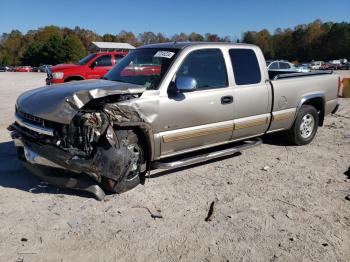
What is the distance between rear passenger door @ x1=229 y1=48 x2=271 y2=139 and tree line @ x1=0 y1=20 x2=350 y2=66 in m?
75.3

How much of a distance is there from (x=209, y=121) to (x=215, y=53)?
1036 mm

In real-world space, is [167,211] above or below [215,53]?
below

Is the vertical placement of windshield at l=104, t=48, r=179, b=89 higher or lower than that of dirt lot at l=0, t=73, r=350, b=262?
higher

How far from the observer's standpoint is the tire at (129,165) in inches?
176

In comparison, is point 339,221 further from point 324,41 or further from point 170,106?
point 324,41

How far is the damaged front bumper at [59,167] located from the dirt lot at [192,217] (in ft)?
0.65

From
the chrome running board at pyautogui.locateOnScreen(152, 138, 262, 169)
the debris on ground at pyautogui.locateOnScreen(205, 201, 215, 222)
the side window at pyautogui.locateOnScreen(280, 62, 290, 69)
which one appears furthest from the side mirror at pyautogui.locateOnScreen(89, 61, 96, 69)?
the side window at pyautogui.locateOnScreen(280, 62, 290, 69)

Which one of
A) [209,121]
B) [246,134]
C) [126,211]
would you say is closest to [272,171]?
[246,134]

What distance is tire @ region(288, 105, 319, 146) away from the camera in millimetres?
6809

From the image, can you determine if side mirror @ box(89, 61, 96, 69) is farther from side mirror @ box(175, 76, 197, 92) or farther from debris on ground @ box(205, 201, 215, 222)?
debris on ground @ box(205, 201, 215, 222)

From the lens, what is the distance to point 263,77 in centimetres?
606

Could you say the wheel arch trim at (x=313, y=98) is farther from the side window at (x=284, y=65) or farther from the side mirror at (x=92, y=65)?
the side window at (x=284, y=65)

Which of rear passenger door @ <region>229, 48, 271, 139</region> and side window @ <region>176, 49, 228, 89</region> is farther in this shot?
rear passenger door @ <region>229, 48, 271, 139</region>

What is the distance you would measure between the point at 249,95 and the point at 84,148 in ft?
8.95
